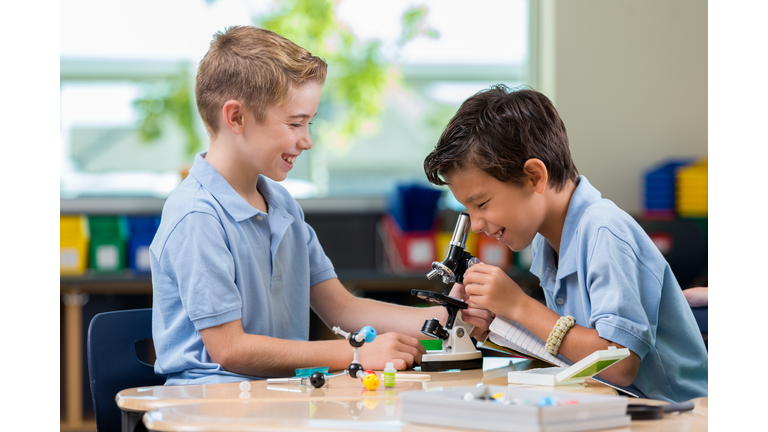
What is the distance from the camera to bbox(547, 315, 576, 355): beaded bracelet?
1.31 metres

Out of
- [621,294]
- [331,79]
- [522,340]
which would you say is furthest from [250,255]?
[331,79]

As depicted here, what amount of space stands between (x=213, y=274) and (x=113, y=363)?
37 centimetres

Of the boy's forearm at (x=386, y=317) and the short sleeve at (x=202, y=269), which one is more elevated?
the short sleeve at (x=202, y=269)

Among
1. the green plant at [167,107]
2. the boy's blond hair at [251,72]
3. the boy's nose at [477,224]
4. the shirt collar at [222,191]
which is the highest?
the green plant at [167,107]

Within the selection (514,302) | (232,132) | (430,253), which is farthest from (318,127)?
(514,302)

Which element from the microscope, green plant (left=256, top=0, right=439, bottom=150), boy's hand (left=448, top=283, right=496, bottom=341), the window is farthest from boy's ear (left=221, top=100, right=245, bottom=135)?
green plant (left=256, top=0, right=439, bottom=150)

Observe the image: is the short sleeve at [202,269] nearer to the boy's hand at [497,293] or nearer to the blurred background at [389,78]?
the boy's hand at [497,293]

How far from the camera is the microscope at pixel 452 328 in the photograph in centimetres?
142

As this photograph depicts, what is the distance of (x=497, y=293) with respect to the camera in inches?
54.5

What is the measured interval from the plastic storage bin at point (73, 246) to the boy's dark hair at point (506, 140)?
8.27ft

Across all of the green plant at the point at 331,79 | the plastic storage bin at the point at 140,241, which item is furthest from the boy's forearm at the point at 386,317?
the green plant at the point at 331,79

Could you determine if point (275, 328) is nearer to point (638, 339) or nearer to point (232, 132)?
point (232, 132)

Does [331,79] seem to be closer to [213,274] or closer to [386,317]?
[386,317]
